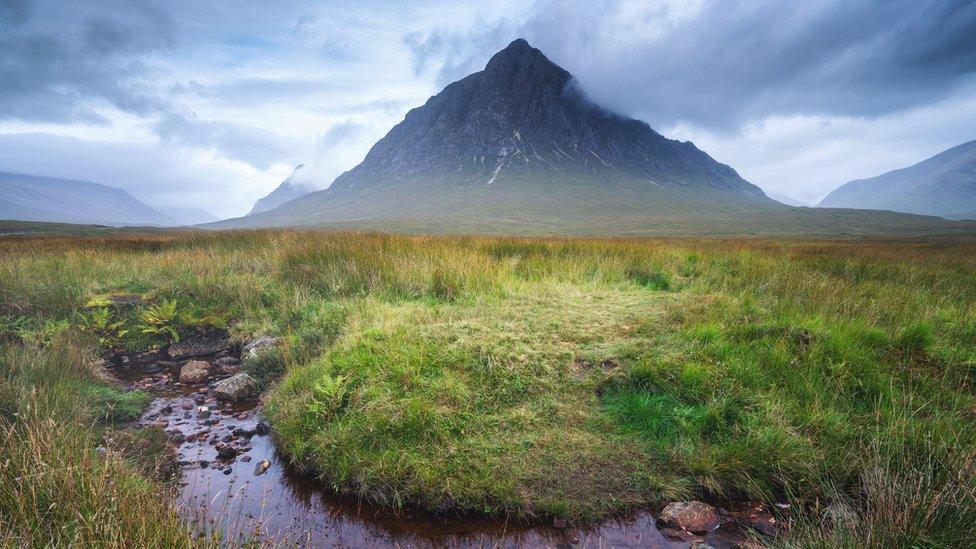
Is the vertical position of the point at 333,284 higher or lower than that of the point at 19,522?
higher

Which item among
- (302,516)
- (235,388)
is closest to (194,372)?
(235,388)

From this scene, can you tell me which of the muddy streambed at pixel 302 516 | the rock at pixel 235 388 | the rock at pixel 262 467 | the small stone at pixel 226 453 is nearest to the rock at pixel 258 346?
the rock at pixel 235 388

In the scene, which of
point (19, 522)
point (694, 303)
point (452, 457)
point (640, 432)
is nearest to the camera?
point (19, 522)

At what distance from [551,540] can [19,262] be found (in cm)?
1396

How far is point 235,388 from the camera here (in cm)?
623

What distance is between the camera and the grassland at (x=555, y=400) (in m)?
2.95

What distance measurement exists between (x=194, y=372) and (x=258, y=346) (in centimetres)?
104

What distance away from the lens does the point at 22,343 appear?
21.5ft

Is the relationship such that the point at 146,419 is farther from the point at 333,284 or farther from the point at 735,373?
the point at 735,373

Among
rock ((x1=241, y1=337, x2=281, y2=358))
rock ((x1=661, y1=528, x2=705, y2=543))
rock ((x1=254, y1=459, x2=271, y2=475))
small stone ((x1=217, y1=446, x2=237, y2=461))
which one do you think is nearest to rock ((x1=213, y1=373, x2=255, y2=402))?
rock ((x1=241, y1=337, x2=281, y2=358))

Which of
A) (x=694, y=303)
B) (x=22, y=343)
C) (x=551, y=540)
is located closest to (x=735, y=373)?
(x=694, y=303)

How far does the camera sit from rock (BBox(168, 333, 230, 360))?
7.57 m

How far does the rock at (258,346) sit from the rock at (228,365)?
223 millimetres

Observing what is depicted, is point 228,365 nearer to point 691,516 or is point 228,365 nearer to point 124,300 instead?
point 124,300
